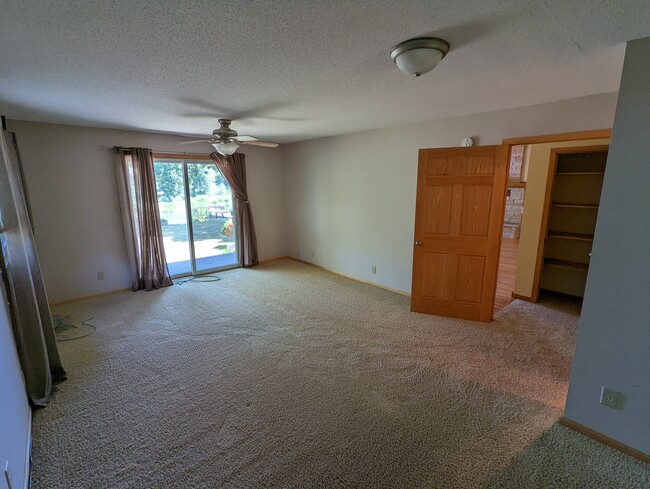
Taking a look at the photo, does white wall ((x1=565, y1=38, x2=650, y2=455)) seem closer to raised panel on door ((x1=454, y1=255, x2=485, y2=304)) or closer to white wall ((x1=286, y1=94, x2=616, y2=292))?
white wall ((x1=286, y1=94, x2=616, y2=292))

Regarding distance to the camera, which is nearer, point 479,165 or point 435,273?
point 479,165

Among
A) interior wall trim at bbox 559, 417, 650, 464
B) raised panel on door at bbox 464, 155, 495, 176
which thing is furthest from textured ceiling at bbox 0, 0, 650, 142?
interior wall trim at bbox 559, 417, 650, 464

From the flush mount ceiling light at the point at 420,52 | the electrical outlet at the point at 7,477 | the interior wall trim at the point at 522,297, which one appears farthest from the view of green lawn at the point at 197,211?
the interior wall trim at the point at 522,297

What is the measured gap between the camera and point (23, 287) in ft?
7.10

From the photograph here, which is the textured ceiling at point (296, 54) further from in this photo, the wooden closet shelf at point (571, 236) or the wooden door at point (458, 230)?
the wooden closet shelf at point (571, 236)

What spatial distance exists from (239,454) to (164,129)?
4184 millimetres

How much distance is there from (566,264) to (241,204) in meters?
5.30

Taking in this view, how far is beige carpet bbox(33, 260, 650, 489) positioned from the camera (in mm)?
1711

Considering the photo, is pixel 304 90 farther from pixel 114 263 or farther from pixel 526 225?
pixel 114 263

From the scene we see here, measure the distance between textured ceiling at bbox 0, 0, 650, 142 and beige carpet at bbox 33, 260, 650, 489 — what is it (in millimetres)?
2378

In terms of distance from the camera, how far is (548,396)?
90.6 inches

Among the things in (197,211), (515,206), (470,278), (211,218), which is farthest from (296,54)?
(515,206)

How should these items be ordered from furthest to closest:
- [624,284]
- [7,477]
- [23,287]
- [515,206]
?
[515,206], [23,287], [624,284], [7,477]

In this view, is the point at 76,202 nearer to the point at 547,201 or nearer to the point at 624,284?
the point at 624,284
